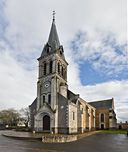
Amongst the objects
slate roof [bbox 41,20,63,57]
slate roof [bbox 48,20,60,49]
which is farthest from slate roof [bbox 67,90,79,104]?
slate roof [bbox 48,20,60,49]

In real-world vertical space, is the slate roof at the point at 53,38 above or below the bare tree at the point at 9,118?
above

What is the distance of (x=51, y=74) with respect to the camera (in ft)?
122

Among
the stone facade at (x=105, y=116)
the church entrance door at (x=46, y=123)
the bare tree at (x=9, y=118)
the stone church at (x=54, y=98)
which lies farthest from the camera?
the bare tree at (x=9, y=118)

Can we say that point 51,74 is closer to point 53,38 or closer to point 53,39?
point 53,39

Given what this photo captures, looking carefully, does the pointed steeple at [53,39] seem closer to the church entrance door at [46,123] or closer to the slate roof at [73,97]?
the slate roof at [73,97]

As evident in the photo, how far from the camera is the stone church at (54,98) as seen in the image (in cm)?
3450

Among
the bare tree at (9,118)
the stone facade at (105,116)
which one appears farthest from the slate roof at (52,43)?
the bare tree at (9,118)

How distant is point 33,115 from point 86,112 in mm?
17163

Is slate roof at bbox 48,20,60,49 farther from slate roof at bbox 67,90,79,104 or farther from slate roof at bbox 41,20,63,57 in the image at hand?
slate roof at bbox 67,90,79,104

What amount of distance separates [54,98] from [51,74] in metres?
5.10

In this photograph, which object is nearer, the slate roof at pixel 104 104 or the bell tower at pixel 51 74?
the bell tower at pixel 51 74

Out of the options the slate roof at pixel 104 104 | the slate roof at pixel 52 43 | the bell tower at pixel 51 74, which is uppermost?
the slate roof at pixel 52 43

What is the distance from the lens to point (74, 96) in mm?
41031

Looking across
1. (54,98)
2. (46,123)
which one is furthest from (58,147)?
(46,123)
